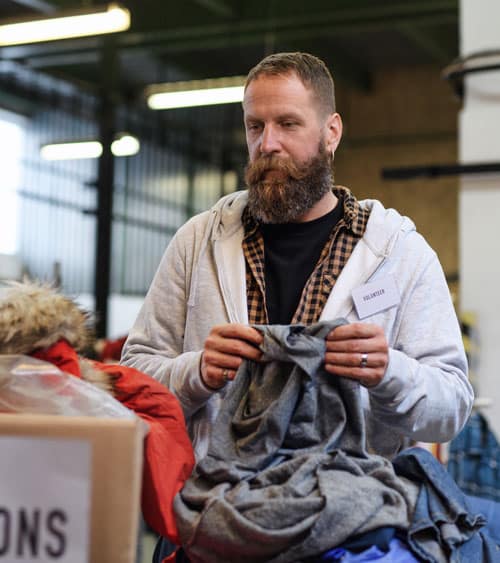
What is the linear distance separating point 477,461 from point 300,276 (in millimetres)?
1857

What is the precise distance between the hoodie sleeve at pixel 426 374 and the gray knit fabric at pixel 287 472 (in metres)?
0.10

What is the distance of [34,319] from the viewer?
132 cm

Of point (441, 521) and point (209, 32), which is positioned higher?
point (209, 32)

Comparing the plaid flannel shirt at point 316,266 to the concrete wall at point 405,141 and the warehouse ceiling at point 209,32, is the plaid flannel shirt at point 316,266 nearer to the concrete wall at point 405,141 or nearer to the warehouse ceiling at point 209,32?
the warehouse ceiling at point 209,32

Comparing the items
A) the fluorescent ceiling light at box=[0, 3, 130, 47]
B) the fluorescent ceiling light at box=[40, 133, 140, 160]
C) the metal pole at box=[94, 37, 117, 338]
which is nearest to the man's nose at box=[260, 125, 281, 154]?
the fluorescent ceiling light at box=[0, 3, 130, 47]

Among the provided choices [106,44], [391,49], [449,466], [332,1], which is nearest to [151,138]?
[106,44]

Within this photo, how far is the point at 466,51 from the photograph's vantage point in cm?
439

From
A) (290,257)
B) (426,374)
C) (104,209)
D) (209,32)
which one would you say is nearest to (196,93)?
(209,32)

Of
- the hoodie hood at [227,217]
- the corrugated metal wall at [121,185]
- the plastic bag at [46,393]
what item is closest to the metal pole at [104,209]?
the corrugated metal wall at [121,185]

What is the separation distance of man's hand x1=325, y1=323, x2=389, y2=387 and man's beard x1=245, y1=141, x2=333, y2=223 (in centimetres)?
38

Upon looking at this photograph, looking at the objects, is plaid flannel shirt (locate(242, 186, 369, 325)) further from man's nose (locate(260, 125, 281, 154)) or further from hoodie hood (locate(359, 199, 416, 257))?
man's nose (locate(260, 125, 281, 154))

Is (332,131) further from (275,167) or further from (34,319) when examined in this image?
(34,319)

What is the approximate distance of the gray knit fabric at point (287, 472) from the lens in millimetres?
1277

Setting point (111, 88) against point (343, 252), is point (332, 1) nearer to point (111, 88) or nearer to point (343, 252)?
point (111, 88)
